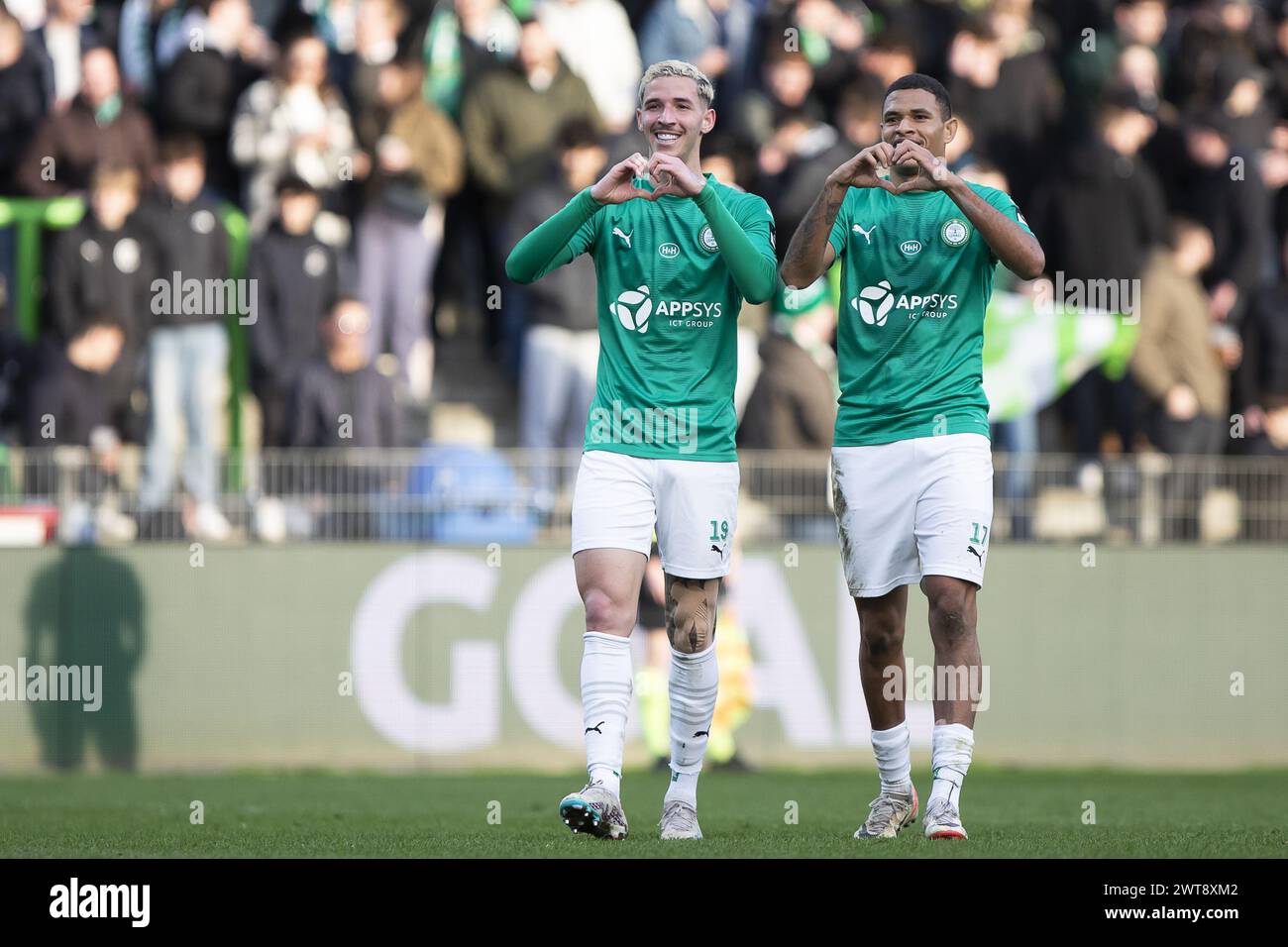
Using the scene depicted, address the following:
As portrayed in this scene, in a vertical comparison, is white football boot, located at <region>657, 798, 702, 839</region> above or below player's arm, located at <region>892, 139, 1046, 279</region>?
below

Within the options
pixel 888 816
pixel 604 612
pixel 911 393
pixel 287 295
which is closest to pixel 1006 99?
pixel 287 295

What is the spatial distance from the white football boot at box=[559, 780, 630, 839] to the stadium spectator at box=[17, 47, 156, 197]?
33.0 feet

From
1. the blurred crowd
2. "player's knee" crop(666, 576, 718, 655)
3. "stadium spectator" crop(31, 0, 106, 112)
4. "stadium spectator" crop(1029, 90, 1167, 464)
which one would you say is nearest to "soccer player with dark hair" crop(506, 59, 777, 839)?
"player's knee" crop(666, 576, 718, 655)

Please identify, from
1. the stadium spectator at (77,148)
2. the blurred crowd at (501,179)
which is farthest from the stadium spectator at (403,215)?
the stadium spectator at (77,148)

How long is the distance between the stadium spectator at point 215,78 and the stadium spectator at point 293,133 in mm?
326

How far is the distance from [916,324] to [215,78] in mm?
10033

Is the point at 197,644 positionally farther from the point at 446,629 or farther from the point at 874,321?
the point at 874,321

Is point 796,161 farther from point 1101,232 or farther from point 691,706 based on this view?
point 691,706

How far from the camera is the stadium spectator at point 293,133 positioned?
639 inches

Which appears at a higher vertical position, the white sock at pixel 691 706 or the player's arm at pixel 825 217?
the player's arm at pixel 825 217

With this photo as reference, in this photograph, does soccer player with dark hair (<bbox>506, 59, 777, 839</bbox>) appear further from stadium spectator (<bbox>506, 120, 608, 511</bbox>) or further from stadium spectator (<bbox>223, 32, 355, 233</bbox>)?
stadium spectator (<bbox>223, 32, 355, 233</bbox>)

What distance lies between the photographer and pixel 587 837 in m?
7.86

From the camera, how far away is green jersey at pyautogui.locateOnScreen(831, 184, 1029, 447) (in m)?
7.94

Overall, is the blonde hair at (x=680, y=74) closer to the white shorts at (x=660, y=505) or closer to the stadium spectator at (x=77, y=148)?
the white shorts at (x=660, y=505)
